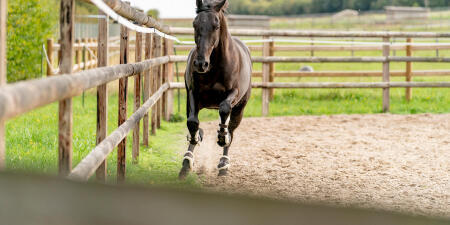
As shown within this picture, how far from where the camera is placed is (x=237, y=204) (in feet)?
1.57

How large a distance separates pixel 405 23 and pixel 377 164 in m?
45.8

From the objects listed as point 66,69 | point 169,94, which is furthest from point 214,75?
point 169,94

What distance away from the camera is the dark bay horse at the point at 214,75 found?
4109 mm

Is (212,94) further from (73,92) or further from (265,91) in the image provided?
(265,91)

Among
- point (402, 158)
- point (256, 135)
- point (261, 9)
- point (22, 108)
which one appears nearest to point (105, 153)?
point (22, 108)

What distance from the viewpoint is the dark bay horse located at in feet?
13.5

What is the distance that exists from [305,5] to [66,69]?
5252 cm

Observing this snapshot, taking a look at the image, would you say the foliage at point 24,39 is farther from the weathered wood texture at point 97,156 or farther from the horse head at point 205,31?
the weathered wood texture at point 97,156

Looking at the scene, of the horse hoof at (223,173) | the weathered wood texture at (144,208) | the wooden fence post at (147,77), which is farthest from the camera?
the wooden fence post at (147,77)

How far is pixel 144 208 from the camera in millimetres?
502

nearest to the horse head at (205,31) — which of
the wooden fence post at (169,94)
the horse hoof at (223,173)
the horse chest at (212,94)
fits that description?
the horse chest at (212,94)

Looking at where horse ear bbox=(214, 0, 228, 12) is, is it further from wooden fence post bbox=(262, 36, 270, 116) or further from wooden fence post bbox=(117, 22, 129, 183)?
wooden fence post bbox=(262, 36, 270, 116)

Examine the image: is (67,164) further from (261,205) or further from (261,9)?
(261,9)

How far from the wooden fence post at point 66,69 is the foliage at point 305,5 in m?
43.2
